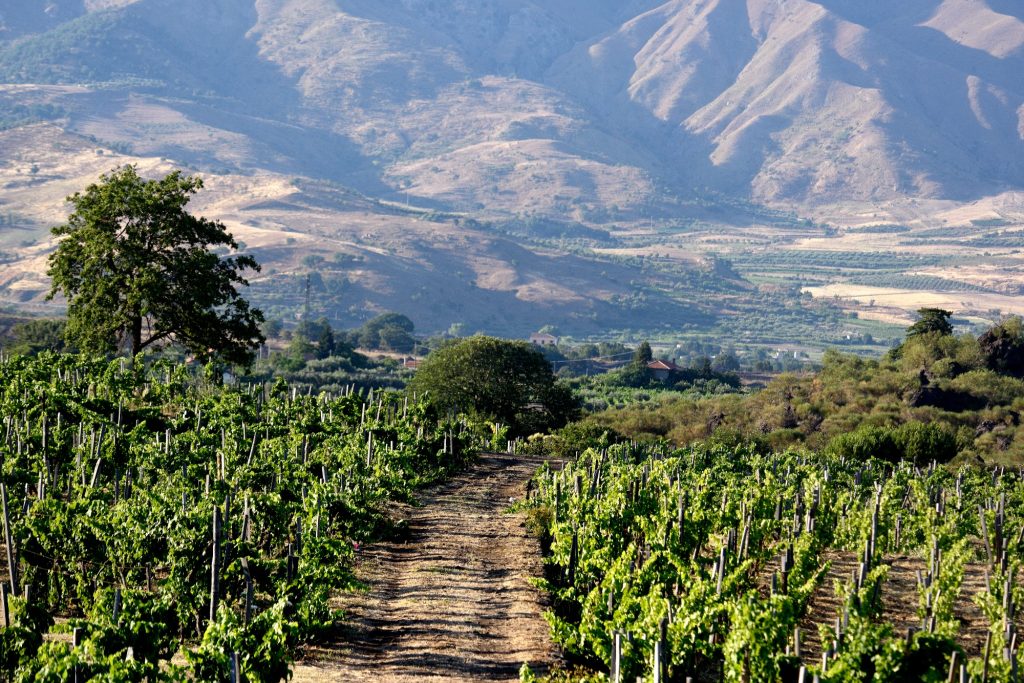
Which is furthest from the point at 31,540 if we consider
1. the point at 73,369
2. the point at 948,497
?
the point at 948,497

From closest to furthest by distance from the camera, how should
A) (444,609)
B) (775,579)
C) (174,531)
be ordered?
(775,579) → (174,531) → (444,609)

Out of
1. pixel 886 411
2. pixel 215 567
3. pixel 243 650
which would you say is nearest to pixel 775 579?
pixel 243 650

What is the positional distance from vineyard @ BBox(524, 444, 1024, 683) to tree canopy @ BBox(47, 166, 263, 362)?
47.7 ft

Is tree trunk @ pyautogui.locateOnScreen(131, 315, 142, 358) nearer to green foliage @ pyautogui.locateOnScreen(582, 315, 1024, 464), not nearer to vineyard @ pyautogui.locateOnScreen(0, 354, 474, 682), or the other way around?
vineyard @ pyautogui.locateOnScreen(0, 354, 474, 682)

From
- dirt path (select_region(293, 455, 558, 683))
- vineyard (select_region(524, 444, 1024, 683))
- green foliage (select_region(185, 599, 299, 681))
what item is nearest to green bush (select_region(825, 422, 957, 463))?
vineyard (select_region(524, 444, 1024, 683))

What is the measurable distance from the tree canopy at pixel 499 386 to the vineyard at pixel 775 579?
2699 cm

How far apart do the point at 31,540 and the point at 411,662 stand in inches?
302

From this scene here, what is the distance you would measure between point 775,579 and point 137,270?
1178 inches

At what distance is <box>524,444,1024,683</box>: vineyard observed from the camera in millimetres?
18016

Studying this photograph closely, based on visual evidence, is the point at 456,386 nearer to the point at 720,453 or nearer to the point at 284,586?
the point at 720,453

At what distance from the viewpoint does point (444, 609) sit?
76.1 ft

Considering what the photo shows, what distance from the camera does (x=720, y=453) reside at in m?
49.8

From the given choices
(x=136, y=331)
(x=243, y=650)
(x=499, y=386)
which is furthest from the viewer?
(x=499, y=386)

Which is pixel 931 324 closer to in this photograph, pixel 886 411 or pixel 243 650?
pixel 886 411
